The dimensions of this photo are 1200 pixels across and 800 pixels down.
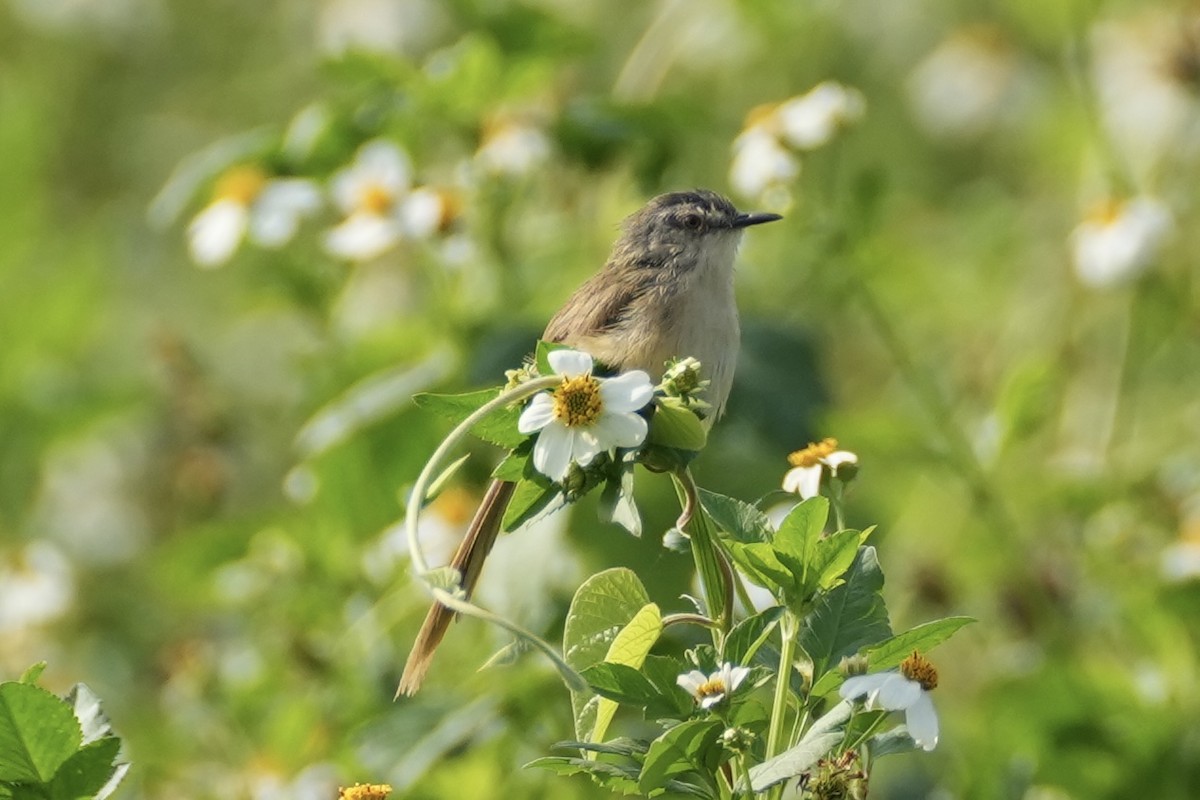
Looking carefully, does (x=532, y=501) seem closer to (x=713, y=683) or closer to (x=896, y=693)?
(x=713, y=683)

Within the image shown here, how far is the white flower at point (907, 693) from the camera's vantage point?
182 centimetres

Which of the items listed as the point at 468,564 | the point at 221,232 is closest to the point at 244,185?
the point at 221,232

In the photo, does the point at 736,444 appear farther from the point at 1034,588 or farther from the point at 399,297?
the point at 399,297

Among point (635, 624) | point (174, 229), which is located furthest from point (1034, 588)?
point (174, 229)

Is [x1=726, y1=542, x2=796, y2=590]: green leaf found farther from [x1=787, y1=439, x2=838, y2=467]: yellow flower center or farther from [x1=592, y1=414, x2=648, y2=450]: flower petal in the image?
[x1=787, y1=439, x2=838, y2=467]: yellow flower center

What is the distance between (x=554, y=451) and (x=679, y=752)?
34cm

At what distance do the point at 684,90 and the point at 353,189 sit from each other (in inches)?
94.6

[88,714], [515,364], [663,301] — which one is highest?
[515,364]

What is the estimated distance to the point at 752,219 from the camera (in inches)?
146

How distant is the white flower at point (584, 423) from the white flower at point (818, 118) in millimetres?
2001

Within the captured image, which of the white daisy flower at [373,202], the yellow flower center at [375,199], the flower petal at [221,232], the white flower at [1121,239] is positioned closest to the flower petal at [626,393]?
the white daisy flower at [373,202]

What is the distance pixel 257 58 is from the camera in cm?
A: 788

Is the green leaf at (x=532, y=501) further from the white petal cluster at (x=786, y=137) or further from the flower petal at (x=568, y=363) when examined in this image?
the white petal cluster at (x=786, y=137)

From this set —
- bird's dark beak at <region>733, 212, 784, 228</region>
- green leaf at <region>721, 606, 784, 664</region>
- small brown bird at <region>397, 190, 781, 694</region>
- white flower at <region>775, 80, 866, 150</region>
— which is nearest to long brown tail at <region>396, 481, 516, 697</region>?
small brown bird at <region>397, 190, 781, 694</region>
